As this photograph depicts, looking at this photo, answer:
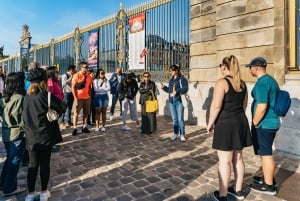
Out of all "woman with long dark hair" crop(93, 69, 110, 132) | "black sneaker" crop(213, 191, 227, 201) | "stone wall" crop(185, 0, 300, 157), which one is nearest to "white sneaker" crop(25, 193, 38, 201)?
"black sneaker" crop(213, 191, 227, 201)

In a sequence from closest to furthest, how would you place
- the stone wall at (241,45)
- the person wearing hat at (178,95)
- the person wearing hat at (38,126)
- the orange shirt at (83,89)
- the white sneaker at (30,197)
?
the person wearing hat at (38,126), the white sneaker at (30,197), the stone wall at (241,45), the person wearing hat at (178,95), the orange shirt at (83,89)

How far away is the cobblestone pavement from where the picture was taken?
3.98 metres

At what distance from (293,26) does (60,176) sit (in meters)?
5.63

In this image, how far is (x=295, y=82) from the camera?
5840mm

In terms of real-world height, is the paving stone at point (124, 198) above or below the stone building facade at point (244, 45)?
below

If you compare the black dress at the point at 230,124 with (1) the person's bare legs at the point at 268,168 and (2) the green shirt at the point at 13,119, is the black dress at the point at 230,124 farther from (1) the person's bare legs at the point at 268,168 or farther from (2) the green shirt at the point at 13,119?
(2) the green shirt at the point at 13,119

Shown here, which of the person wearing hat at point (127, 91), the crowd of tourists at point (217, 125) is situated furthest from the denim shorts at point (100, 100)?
the crowd of tourists at point (217, 125)

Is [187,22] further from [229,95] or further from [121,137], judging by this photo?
[229,95]

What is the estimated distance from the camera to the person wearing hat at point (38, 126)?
354 cm

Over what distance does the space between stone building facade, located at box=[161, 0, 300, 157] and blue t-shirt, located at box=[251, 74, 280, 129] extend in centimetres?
229

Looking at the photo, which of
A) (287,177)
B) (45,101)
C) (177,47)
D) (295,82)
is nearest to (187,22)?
(177,47)

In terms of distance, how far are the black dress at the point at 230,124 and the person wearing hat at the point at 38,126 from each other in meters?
2.12

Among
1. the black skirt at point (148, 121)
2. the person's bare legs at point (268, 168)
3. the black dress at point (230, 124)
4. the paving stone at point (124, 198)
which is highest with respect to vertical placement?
the black dress at point (230, 124)

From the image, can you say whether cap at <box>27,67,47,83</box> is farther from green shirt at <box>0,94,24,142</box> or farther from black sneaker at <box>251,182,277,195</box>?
black sneaker at <box>251,182,277,195</box>
